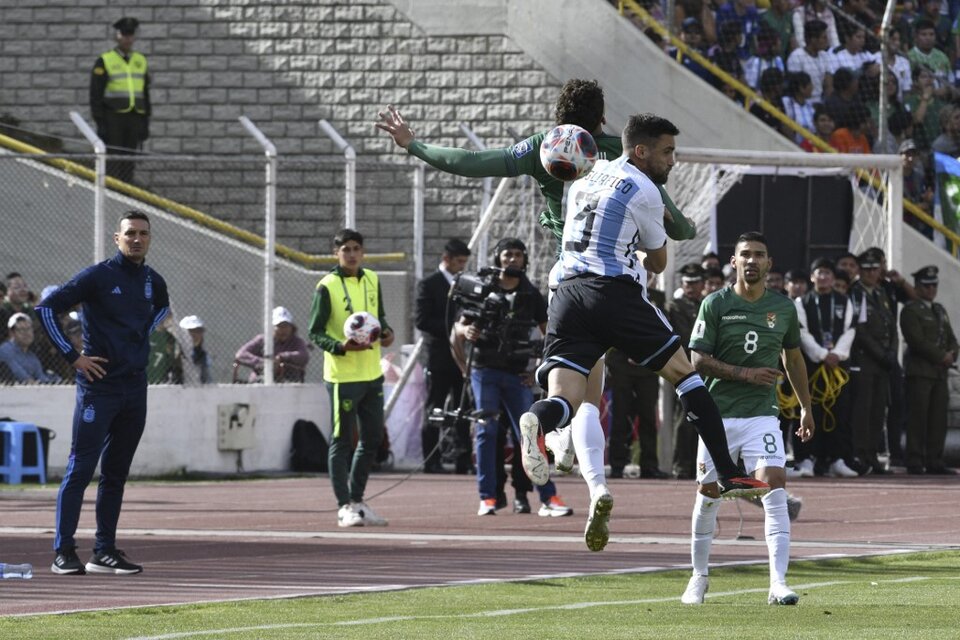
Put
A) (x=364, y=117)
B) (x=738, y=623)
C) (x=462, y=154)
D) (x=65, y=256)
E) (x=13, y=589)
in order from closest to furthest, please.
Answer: (x=738, y=623)
(x=462, y=154)
(x=13, y=589)
(x=65, y=256)
(x=364, y=117)

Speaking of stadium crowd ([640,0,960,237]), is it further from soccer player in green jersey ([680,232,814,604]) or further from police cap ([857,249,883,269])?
soccer player in green jersey ([680,232,814,604])

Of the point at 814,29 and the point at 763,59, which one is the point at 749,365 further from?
the point at 763,59

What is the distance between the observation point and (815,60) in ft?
80.1

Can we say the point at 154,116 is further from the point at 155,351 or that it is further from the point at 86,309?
the point at 86,309

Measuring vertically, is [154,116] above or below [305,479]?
above

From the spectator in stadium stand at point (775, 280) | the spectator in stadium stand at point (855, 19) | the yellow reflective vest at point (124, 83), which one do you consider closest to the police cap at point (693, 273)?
the spectator in stadium stand at point (775, 280)

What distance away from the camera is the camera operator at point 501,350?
1564 centimetres

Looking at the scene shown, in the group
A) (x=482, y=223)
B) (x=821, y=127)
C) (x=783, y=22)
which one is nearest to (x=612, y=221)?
(x=482, y=223)

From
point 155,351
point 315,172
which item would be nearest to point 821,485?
point 155,351

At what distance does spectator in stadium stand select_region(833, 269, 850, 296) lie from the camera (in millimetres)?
20750

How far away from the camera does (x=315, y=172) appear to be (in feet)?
83.5

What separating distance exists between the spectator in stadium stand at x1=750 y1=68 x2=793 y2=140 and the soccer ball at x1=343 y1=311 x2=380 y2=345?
36.1ft

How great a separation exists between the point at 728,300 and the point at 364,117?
1686 cm

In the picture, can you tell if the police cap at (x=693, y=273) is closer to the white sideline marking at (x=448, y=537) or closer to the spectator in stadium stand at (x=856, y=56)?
the spectator in stadium stand at (x=856, y=56)
